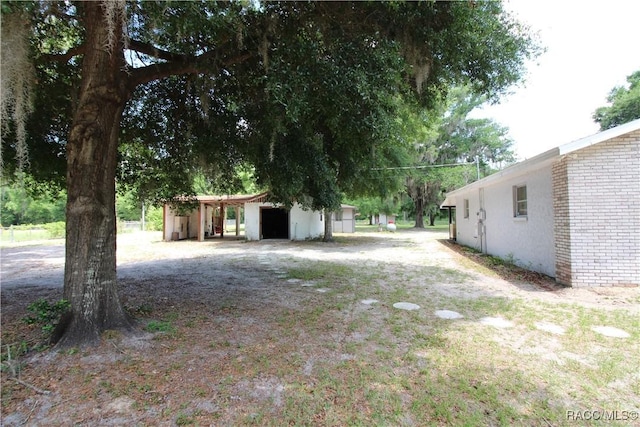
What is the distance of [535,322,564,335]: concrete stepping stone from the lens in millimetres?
3803

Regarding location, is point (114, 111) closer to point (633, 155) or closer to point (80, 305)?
point (80, 305)

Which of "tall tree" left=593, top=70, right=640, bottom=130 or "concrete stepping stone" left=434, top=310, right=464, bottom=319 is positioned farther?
"tall tree" left=593, top=70, right=640, bottom=130

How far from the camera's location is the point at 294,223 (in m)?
19.2

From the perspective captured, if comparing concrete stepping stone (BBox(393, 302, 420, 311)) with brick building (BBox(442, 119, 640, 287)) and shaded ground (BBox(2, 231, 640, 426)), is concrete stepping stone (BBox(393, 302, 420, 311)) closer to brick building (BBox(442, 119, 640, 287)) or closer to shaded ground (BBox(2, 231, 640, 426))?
shaded ground (BBox(2, 231, 640, 426))

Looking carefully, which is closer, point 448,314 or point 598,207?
point 448,314

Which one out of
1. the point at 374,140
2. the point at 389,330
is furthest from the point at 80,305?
the point at 374,140

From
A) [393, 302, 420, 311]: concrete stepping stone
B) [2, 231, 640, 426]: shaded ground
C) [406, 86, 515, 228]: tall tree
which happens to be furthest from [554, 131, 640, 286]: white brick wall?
[406, 86, 515, 228]: tall tree

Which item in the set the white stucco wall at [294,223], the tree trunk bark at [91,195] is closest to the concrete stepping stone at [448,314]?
the tree trunk bark at [91,195]

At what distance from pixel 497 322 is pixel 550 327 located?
1.84 ft

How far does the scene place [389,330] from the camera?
12.9ft

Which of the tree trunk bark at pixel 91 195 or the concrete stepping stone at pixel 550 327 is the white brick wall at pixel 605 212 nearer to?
the concrete stepping stone at pixel 550 327

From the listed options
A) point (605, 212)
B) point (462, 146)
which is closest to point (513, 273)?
point (605, 212)

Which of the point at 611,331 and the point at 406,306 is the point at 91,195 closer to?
the point at 406,306

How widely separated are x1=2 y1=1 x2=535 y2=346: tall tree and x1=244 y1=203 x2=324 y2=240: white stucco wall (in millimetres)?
12962
